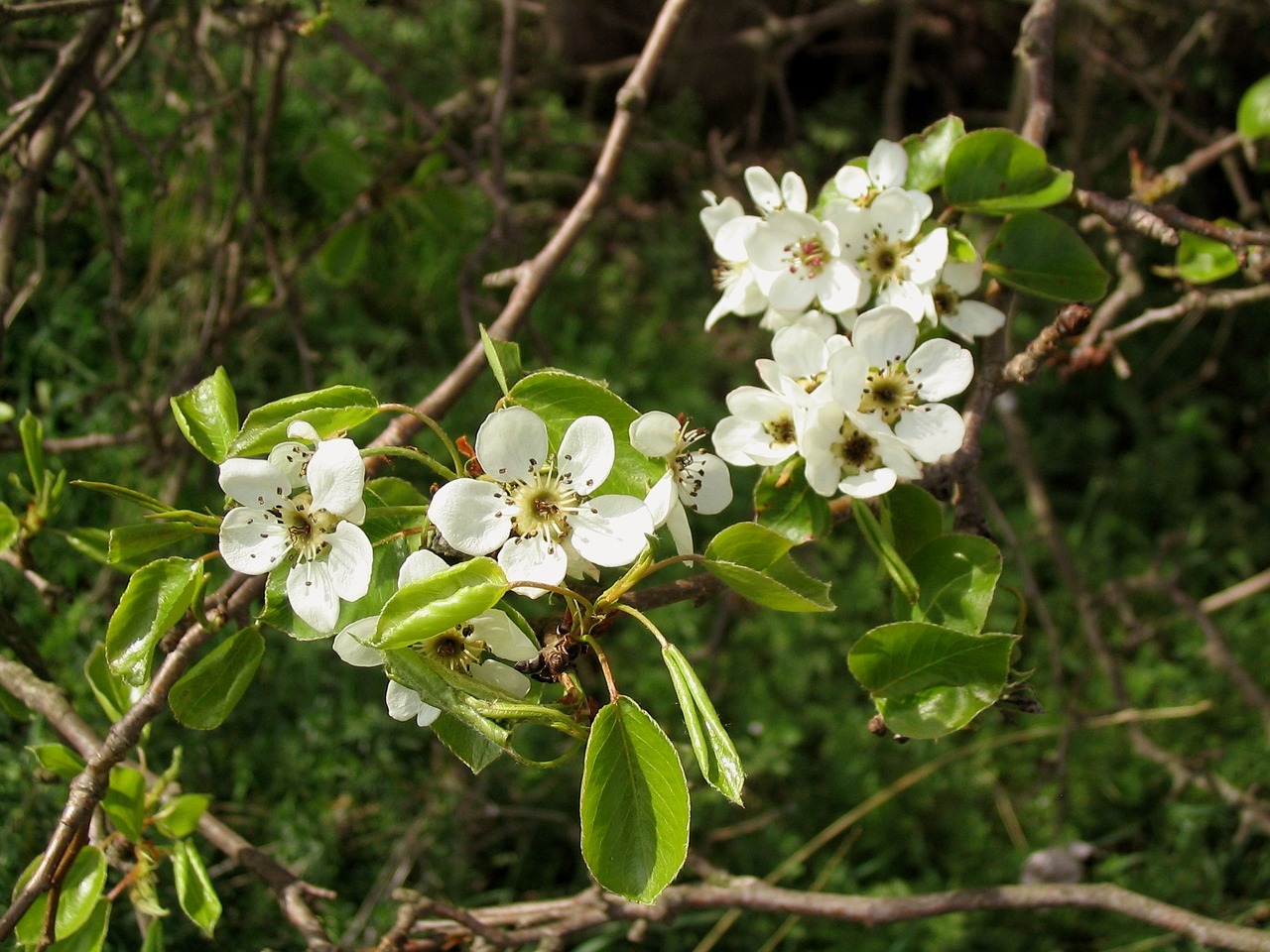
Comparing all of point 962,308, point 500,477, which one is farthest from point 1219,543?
point 500,477

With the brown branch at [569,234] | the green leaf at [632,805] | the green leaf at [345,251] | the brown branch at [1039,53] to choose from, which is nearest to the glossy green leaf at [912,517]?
the green leaf at [632,805]

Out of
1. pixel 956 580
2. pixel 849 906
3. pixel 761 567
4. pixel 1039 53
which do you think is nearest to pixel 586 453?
pixel 761 567

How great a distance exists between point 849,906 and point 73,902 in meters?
0.92

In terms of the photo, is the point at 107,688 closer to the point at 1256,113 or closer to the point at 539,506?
the point at 539,506

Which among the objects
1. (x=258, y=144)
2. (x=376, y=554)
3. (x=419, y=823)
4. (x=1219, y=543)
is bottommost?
(x=419, y=823)

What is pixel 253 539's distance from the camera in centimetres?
89

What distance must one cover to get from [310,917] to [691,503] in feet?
2.03

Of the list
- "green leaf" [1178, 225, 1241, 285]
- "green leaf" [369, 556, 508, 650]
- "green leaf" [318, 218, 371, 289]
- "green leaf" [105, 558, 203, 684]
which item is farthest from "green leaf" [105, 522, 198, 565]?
"green leaf" [1178, 225, 1241, 285]

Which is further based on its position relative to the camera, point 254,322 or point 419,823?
point 254,322

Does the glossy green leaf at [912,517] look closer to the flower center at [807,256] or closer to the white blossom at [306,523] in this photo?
the flower center at [807,256]

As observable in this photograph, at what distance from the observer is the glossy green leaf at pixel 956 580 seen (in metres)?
0.98

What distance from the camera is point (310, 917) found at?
43.4 inches

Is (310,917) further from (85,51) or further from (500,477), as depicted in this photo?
(85,51)

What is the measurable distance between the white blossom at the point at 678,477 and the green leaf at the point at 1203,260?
0.82 metres
